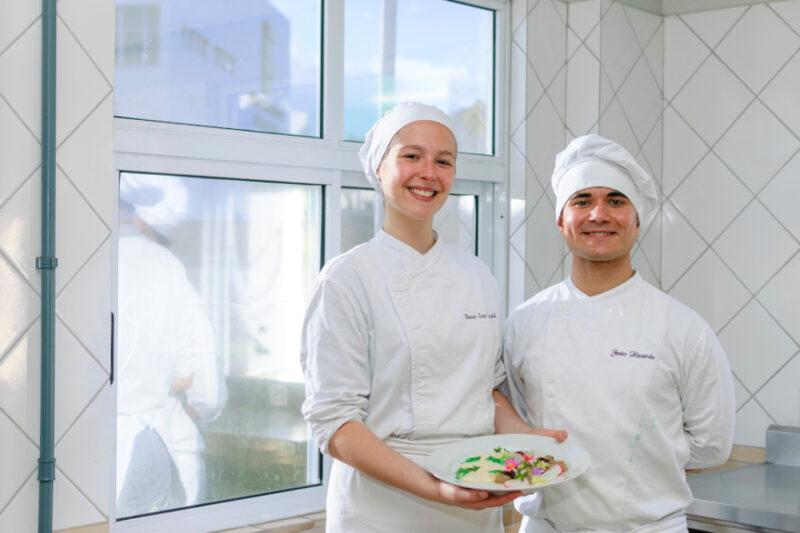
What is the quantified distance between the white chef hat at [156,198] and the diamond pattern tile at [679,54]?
176 centimetres

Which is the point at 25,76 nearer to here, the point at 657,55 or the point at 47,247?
the point at 47,247

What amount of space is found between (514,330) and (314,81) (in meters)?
1.15

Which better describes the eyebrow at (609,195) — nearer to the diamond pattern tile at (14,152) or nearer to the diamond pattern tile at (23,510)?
the diamond pattern tile at (14,152)

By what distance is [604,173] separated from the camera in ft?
5.38

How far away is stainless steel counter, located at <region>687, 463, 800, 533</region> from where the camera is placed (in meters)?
2.35

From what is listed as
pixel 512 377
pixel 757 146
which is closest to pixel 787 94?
pixel 757 146

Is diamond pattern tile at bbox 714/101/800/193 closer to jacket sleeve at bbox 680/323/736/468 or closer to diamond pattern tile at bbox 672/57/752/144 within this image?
diamond pattern tile at bbox 672/57/752/144

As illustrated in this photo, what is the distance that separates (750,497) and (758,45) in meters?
1.42

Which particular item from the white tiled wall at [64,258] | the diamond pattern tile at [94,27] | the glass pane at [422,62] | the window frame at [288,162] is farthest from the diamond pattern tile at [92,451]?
the glass pane at [422,62]

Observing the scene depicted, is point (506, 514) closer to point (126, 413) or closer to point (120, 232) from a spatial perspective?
point (126, 413)

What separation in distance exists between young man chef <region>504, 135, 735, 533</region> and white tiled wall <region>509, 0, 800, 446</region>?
4.65 feet

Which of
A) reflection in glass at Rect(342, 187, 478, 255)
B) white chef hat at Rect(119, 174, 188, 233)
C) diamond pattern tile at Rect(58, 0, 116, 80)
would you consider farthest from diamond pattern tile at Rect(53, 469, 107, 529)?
reflection in glass at Rect(342, 187, 478, 255)

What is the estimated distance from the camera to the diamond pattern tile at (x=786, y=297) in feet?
10.3

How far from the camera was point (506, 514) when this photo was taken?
9.46 feet
